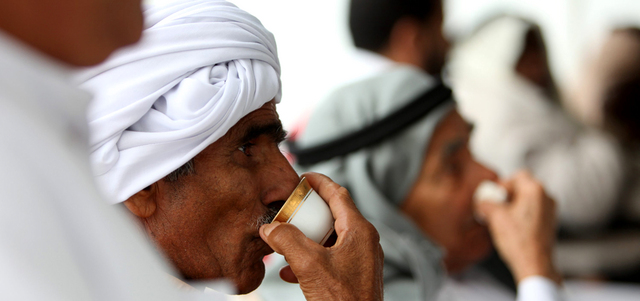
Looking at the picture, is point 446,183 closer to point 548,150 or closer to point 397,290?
point 397,290

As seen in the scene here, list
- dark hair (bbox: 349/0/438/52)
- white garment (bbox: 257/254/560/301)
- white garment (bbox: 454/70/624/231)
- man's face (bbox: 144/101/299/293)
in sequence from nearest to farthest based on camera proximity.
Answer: man's face (bbox: 144/101/299/293), white garment (bbox: 257/254/560/301), dark hair (bbox: 349/0/438/52), white garment (bbox: 454/70/624/231)

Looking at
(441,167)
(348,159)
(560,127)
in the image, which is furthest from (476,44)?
(348,159)

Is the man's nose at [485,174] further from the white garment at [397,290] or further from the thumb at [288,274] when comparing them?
the thumb at [288,274]

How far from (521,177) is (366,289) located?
172cm

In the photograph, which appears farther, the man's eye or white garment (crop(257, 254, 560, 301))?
white garment (crop(257, 254, 560, 301))

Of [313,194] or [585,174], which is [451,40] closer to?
[585,174]

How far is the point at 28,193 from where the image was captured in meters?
0.41

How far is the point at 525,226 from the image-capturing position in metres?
2.62

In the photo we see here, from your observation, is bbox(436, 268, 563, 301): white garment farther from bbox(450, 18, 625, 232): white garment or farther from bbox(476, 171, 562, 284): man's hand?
bbox(450, 18, 625, 232): white garment

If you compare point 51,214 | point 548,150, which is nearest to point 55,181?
point 51,214

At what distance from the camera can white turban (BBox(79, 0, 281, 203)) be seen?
4.14 feet

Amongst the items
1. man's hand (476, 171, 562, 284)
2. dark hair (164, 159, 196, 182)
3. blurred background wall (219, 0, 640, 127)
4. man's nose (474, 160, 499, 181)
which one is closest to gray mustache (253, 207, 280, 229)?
dark hair (164, 159, 196, 182)

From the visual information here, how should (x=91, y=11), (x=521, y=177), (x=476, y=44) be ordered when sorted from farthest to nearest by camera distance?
(x=476, y=44) → (x=521, y=177) → (x=91, y=11)

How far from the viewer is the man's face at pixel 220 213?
137 centimetres
